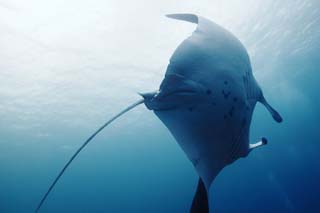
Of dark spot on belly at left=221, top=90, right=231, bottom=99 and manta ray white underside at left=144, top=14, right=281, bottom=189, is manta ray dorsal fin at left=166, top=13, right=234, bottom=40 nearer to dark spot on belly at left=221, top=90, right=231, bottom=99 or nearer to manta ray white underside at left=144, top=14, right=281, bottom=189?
manta ray white underside at left=144, top=14, right=281, bottom=189

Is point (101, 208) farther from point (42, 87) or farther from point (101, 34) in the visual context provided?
point (101, 34)

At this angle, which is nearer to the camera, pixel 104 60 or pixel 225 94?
pixel 225 94

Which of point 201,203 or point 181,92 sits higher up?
point 181,92

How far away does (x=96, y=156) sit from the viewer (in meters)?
50.7

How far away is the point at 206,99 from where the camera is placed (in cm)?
253

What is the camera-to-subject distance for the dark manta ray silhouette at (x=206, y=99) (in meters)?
2.48

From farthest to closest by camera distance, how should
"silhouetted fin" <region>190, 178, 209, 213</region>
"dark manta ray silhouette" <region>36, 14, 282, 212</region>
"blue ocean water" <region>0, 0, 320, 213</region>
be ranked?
"blue ocean water" <region>0, 0, 320, 213</region>
"silhouetted fin" <region>190, 178, 209, 213</region>
"dark manta ray silhouette" <region>36, 14, 282, 212</region>

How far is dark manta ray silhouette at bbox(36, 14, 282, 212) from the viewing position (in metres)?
2.48

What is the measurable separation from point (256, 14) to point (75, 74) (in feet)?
37.9

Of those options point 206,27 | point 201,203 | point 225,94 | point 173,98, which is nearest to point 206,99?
point 225,94

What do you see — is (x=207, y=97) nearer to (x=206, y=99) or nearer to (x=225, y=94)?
(x=206, y=99)

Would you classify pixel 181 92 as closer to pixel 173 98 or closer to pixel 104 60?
pixel 173 98

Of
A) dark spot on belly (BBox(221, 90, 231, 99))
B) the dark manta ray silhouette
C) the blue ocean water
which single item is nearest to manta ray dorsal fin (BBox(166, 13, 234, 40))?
the dark manta ray silhouette

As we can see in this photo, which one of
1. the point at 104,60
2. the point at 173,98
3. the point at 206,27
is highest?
the point at 206,27
